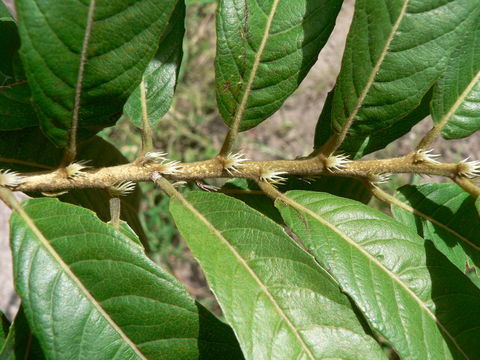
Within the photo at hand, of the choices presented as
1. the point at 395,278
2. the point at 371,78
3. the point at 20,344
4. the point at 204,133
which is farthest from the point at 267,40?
the point at 204,133

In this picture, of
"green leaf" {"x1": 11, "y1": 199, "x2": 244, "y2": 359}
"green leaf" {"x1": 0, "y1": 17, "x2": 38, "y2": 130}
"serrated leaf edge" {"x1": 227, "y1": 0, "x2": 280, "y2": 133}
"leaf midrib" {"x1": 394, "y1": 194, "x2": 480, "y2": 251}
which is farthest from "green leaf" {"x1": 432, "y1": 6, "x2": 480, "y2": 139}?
"green leaf" {"x1": 0, "y1": 17, "x2": 38, "y2": 130}

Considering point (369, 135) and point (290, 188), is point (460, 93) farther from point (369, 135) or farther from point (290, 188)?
point (290, 188)

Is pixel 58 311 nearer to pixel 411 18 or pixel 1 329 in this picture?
pixel 1 329

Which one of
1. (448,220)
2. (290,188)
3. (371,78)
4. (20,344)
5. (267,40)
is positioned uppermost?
(267,40)

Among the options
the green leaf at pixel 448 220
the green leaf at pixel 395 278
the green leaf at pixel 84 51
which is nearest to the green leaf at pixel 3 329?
the green leaf at pixel 84 51

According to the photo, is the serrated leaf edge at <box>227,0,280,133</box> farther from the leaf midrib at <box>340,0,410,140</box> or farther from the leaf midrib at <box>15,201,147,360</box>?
the leaf midrib at <box>15,201,147,360</box>

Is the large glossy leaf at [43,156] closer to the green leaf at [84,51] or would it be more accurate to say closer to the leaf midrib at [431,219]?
the green leaf at [84,51]
